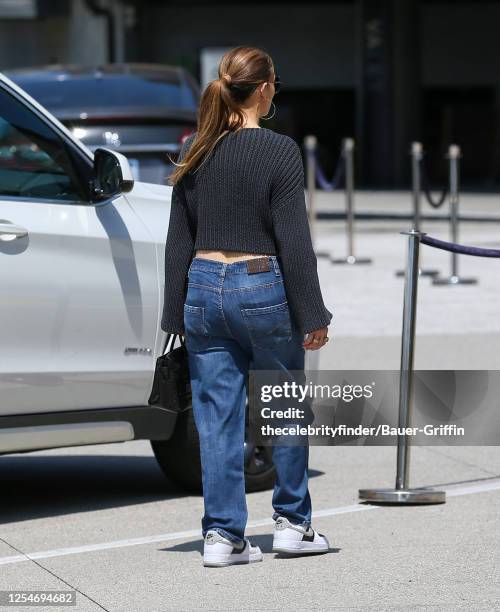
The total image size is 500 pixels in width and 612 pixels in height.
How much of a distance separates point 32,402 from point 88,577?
3.00 feet

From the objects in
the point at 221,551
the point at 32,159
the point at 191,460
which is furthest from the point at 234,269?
the point at 191,460

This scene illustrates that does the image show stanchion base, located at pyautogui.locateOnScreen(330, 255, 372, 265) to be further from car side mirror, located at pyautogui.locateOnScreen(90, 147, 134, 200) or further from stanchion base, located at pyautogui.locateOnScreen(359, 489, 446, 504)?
car side mirror, located at pyautogui.locateOnScreen(90, 147, 134, 200)

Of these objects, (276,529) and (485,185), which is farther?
(485,185)

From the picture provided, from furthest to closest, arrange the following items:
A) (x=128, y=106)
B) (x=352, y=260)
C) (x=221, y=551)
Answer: (x=352, y=260), (x=128, y=106), (x=221, y=551)

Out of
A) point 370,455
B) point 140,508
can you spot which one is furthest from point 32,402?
point 370,455

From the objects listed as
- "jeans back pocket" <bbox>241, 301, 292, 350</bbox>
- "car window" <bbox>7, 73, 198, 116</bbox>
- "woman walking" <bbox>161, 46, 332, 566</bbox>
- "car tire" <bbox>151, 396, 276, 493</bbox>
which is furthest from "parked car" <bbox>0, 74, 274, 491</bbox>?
"car window" <bbox>7, 73, 198, 116</bbox>

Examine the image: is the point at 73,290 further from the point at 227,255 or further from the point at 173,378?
the point at 227,255

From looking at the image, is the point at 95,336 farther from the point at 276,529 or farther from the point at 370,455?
the point at 370,455

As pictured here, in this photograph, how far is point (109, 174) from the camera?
601 cm

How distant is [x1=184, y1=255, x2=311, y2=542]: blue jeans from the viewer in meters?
5.07

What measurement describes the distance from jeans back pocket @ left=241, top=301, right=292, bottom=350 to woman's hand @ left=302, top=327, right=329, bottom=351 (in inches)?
2.7

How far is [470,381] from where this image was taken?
6.15 meters

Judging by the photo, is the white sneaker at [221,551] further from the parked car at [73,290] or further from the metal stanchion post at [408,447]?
the metal stanchion post at [408,447]

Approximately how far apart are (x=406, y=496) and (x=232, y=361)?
57.8 inches
